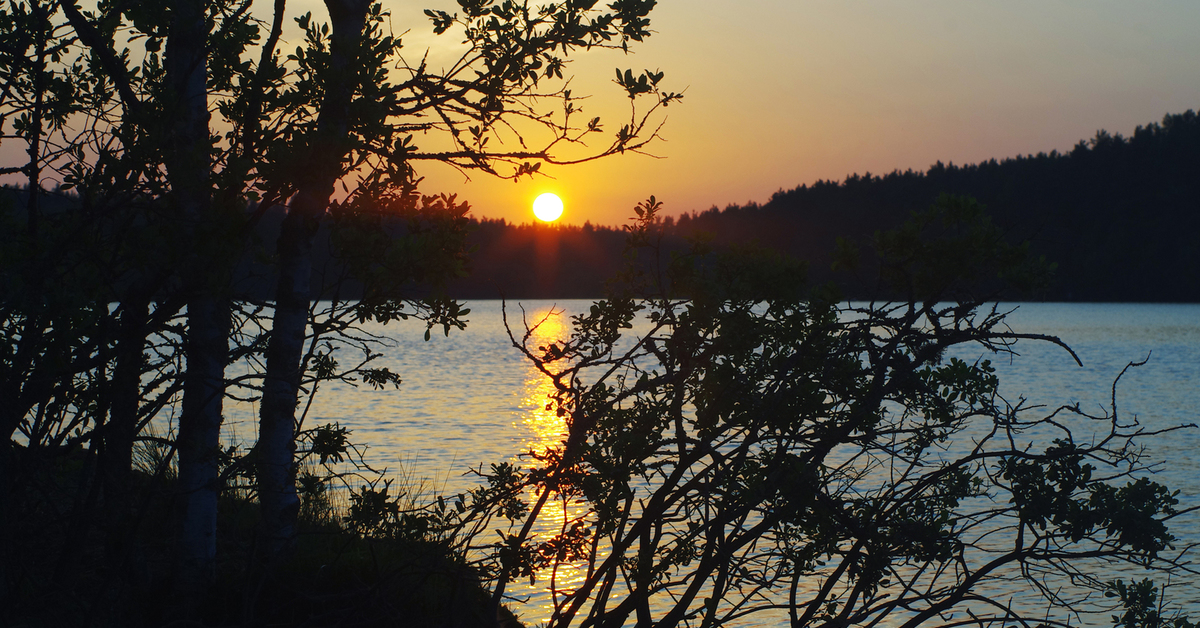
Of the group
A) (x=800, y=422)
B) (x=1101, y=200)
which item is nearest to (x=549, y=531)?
(x=800, y=422)

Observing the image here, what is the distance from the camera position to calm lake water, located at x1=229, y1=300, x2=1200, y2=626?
16.5m

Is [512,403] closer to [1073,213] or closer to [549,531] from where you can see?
[549,531]

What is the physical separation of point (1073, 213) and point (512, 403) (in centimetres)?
11566

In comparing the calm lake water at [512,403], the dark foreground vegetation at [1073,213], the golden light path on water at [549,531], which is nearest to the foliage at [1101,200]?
the dark foreground vegetation at [1073,213]

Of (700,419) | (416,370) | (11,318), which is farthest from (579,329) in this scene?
(416,370)

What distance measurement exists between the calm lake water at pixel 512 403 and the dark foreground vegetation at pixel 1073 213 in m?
74.3

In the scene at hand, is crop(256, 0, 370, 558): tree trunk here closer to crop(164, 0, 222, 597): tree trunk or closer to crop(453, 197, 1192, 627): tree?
crop(164, 0, 222, 597): tree trunk

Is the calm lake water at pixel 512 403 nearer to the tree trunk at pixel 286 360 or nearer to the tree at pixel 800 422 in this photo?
the tree trunk at pixel 286 360

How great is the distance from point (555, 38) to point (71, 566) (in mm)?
4031

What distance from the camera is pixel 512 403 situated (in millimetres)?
27859

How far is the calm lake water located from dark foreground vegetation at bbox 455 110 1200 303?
74.3 metres

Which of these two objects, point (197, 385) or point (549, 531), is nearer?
point (197, 385)

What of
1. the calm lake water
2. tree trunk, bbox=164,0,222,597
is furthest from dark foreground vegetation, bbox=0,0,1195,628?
the calm lake water

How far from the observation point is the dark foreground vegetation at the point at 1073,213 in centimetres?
12712
